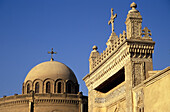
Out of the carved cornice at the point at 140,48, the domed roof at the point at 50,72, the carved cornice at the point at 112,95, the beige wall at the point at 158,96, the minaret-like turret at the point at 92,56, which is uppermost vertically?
the domed roof at the point at 50,72

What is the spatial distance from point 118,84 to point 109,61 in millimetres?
1159

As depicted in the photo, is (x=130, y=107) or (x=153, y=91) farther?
(x=130, y=107)

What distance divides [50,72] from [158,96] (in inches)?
1374

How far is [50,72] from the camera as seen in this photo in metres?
46.8

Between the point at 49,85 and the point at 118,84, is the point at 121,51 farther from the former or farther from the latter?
the point at 49,85

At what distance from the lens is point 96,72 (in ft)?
61.2

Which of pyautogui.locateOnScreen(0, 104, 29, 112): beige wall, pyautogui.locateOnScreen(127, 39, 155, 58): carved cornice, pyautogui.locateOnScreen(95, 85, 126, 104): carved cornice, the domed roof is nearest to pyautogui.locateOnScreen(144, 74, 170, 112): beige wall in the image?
pyautogui.locateOnScreen(127, 39, 155, 58): carved cornice

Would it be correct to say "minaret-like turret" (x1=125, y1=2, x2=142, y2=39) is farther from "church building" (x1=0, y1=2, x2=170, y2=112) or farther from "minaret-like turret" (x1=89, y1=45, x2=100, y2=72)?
"minaret-like turret" (x1=89, y1=45, x2=100, y2=72)

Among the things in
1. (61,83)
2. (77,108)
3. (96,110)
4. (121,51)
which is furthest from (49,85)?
(121,51)

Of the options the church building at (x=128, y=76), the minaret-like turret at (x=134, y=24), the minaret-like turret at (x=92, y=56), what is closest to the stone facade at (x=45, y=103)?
the church building at (x=128, y=76)

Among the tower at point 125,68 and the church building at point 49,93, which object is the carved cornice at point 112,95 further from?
the church building at point 49,93

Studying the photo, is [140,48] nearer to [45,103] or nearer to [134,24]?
[134,24]

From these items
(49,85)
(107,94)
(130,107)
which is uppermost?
(49,85)

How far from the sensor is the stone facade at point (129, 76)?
1275 centimetres
